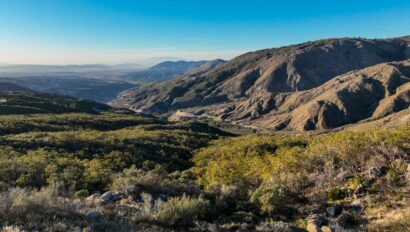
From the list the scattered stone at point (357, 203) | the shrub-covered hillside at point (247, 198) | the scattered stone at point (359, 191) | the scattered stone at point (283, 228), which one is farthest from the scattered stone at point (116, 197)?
the scattered stone at point (359, 191)

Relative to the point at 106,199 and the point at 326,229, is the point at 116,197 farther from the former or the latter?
the point at 326,229

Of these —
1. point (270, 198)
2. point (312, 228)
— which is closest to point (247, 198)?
point (270, 198)

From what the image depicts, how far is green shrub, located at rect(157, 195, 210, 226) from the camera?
11.7 m

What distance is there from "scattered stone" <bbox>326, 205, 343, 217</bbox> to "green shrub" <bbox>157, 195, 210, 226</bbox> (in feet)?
14.6

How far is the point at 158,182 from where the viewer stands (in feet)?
54.1

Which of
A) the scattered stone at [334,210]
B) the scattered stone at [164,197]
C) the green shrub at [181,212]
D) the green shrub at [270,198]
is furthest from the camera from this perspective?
the scattered stone at [164,197]

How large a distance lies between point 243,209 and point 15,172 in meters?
13.6

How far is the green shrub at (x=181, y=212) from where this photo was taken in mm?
11664

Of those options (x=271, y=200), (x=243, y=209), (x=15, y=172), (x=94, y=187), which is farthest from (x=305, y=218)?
(x=15, y=172)

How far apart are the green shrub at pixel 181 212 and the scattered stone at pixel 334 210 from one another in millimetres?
4465

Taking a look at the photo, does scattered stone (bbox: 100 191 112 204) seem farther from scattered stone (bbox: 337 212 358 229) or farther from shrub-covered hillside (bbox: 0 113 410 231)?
scattered stone (bbox: 337 212 358 229)

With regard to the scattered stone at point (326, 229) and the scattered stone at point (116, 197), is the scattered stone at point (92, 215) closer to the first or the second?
the scattered stone at point (116, 197)

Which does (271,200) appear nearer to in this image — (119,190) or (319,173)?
(319,173)

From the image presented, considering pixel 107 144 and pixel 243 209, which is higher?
pixel 243 209
